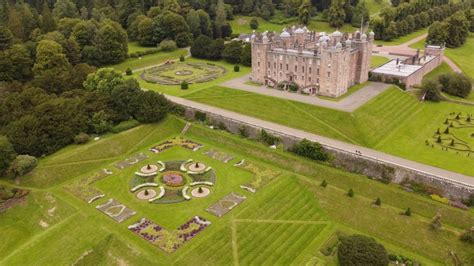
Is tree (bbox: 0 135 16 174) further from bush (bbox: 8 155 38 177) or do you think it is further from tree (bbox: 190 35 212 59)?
tree (bbox: 190 35 212 59)

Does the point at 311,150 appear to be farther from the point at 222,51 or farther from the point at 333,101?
the point at 222,51

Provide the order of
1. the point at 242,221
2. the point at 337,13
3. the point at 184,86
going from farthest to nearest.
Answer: the point at 337,13, the point at 184,86, the point at 242,221

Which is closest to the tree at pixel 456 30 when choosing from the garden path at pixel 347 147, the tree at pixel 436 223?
the garden path at pixel 347 147

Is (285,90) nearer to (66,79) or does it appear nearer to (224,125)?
(224,125)

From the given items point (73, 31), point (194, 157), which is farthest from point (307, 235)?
point (73, 31)

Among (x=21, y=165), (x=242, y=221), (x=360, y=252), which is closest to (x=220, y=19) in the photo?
(x=21, y=165)

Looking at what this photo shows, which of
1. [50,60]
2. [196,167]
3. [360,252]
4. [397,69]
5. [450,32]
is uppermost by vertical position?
[50,60]

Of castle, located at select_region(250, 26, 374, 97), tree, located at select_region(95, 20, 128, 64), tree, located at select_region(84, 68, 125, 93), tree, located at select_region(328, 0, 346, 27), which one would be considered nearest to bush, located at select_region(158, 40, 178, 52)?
tree, located at select_region(95, 20, 128, 64)

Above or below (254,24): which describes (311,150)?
below
